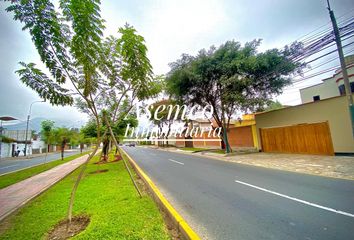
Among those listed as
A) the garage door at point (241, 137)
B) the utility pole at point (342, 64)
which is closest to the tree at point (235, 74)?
the utility pole at point (342, 64)

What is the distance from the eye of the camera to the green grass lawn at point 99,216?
10.6ft

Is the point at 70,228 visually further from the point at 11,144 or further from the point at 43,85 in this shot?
the point at 11,144

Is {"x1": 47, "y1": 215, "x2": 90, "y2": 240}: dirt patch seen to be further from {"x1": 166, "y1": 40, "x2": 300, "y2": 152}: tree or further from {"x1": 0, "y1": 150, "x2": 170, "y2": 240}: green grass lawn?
{"x1": 166, "y1": 40, "x2": 300, "y2": 152}: tree

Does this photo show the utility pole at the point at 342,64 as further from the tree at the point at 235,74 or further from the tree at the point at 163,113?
the tree at the point at 163,113

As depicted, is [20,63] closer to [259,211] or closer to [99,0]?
[99,0]

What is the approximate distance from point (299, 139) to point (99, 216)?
49.5 ft

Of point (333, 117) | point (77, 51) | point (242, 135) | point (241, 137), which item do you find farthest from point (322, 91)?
point (77, 51)

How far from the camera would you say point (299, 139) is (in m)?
13.6

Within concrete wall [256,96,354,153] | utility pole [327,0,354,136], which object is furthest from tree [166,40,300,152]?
utility pole [327,0,354,136]

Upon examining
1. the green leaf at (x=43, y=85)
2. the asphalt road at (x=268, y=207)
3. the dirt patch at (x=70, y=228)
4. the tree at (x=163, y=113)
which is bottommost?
the asphalt road at (x=268, y=207)

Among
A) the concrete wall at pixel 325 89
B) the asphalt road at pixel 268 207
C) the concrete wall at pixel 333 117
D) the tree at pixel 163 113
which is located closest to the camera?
the asphalt road at pixel 268 207

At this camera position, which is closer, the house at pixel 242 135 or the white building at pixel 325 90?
the white building at pixel 325 90

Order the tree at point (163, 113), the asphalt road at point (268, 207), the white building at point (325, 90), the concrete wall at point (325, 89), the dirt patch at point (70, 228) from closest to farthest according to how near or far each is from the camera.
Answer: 1. the asphalt road at point (268, 207)
2. the dirt patch at point (70, 228)
3. the white building at point (325, 90)
4. the concrete wall at point (325, 89)
5. the tree at point (163, 113)

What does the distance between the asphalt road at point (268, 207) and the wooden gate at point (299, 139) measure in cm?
705
